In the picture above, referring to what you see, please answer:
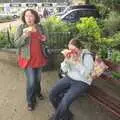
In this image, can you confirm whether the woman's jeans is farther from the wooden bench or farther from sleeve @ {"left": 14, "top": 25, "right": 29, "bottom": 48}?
the wooden bench

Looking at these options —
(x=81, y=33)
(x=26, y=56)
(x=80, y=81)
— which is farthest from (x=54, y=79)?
(x=80, y=81)

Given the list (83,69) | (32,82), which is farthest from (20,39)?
(83,69)

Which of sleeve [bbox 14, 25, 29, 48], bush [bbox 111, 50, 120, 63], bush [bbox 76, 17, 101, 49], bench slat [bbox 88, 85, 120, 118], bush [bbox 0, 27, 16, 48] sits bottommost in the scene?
bench slat [bbox 88, 85, 120, 118]

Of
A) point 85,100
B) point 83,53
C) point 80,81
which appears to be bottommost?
point 85,100

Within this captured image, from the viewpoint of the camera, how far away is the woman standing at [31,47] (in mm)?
7016

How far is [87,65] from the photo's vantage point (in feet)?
21.2

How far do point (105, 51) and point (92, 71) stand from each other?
1448 mm

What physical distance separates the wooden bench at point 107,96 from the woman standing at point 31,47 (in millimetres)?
986

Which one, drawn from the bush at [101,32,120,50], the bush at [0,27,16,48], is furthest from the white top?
the bush at [0,27,16,48]

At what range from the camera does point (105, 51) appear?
7.81 metres

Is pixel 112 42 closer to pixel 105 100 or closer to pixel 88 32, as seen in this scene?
pixel 88 32

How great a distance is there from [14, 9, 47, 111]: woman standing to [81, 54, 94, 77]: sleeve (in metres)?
0.98

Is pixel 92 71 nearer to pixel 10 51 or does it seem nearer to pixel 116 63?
pixel 116 63

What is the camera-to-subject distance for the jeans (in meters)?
6.29
